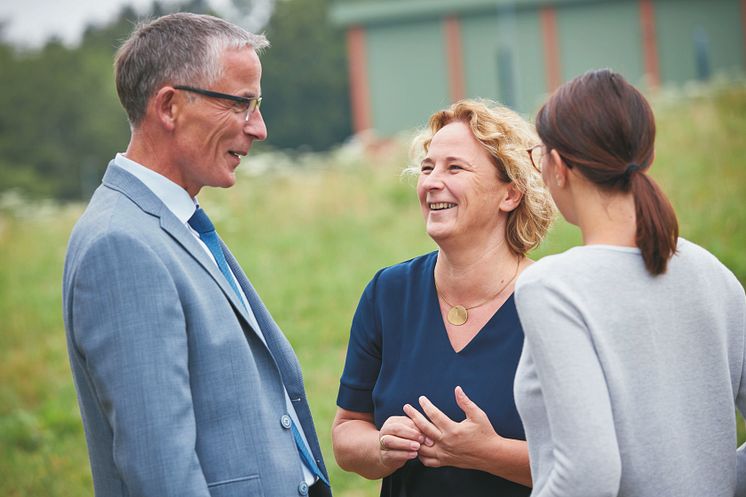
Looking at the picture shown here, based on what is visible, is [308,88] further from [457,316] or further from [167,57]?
[167,57]

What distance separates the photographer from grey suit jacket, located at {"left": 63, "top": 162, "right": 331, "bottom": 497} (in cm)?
223

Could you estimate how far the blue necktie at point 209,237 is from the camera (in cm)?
276

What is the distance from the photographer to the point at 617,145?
210cm

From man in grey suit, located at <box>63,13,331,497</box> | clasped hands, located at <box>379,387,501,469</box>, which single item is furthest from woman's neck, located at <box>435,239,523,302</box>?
man in grey suit, located at <box>63,13,331,497</box>

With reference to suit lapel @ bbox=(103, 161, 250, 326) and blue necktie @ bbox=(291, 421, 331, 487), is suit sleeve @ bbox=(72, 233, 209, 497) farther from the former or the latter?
blue necktie @ bbox=(291, 421, 331, 487)

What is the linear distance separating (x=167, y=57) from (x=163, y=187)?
380 millimetres

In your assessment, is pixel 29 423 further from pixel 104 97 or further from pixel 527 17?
pixel 104 97

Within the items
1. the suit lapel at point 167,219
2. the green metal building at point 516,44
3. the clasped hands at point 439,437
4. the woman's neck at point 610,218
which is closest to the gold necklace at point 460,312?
the clasped hands at point 439,437

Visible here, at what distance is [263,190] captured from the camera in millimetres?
12742

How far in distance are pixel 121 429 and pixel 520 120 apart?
1812 millimetres

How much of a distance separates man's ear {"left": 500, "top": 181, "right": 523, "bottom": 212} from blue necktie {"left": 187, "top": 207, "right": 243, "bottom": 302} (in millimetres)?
1007

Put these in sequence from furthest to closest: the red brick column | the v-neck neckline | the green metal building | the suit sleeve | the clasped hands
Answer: the red brick column, the green metal building, the v-neck neckline, the clasped hands, the suit sleeve

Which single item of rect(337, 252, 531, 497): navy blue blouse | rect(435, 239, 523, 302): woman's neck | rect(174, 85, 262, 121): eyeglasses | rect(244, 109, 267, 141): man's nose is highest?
rect(174, 85, 262, 121): eyeglasses

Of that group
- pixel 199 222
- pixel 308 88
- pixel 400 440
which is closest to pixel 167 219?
pixel 199 222
